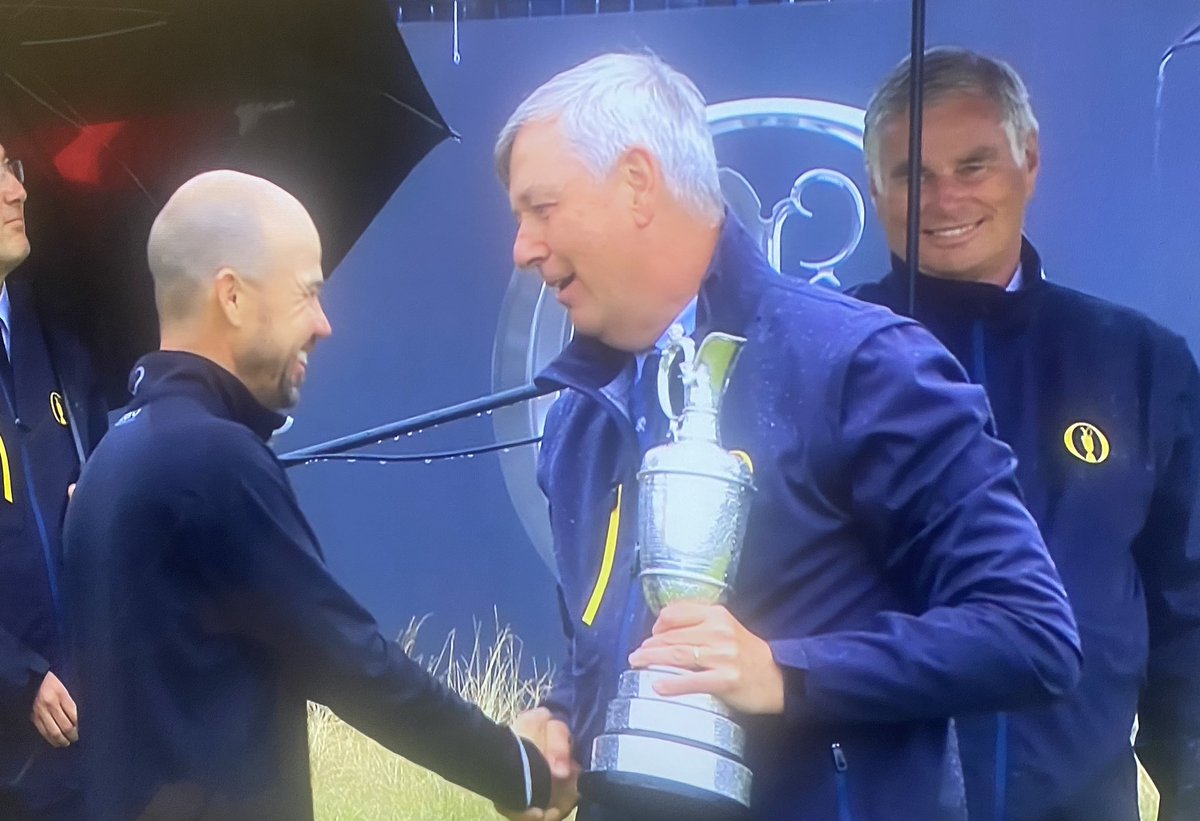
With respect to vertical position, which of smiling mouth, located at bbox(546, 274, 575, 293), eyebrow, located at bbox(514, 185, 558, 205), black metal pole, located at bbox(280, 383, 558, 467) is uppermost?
eyebrow, located at bbox(514, 185, 558, 205)

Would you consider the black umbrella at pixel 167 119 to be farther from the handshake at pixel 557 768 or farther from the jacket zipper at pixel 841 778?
the jacket zipper at pixel 841 778

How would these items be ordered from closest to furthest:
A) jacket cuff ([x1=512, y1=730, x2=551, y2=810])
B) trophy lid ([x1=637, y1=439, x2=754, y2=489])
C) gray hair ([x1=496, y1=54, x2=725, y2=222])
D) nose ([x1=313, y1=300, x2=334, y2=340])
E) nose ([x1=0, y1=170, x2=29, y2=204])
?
trophy lid ([x1=637, y1=439, x2=754, y2=489]) → gray hair ([x1=496, y1=54, x2=725, y2=222]) → jacket cuff ([x1=512, y1=730, x2=551, y2=810]) → nose ([x1=313, y1=300, x2=334, y2=340]) → nose ([x1=0, y1=170, x2=29, y2=204])

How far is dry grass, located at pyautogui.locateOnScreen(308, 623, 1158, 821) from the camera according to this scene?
1889 millimetres

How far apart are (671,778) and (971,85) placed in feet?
3.18

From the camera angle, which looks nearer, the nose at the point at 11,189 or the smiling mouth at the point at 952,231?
the smiling mouth at the point at 952,231

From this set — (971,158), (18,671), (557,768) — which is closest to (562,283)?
(971,158)

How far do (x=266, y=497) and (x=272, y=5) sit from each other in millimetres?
758

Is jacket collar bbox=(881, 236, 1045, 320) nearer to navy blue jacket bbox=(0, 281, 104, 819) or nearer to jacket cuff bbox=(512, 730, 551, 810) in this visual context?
jacket cuff bbox=(512, 730, 551, 810)

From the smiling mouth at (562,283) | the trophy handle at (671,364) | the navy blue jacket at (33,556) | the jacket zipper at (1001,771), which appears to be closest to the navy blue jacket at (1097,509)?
the jacket zipper at (1001,771)

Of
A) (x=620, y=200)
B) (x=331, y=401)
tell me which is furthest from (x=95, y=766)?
(x=620, y=200)

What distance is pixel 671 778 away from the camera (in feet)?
5.22

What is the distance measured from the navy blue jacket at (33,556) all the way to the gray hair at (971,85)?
125 cm

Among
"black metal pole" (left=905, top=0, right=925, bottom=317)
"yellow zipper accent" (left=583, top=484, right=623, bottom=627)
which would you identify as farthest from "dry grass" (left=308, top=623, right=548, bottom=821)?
"black metal pole" (left=905, top=0, right=925, bottom=317)

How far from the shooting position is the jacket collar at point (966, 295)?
5.71 ft
